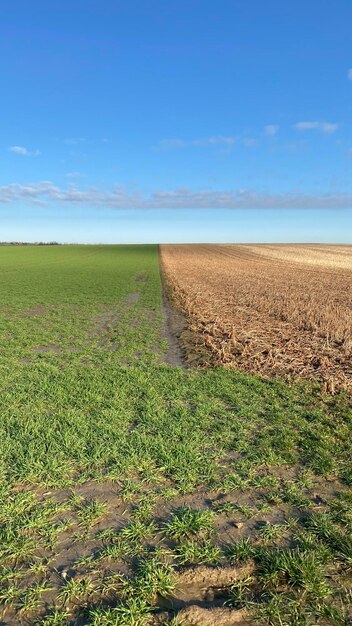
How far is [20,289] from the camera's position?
29.5 meters

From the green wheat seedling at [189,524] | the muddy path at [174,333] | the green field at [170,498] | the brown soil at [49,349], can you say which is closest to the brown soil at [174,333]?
the muddy path at [174,333]

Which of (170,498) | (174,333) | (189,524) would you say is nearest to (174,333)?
(174,333)

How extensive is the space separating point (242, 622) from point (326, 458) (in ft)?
10.2

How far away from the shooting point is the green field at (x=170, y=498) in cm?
328

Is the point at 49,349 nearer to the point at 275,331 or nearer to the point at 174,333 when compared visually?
the point at 174,333

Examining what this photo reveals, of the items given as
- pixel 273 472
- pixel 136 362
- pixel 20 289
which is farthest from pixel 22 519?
pixel 20 289

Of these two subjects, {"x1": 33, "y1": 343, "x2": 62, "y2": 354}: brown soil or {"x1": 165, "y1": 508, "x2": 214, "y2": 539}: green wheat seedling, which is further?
{"x1": 33, "y1": 343, "x2": 62, "y2": 354}: brown soil

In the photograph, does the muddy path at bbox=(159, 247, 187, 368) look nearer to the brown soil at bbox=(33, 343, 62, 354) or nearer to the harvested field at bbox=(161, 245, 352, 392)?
the harvested field at bbox=(161, 245, 352, 392)

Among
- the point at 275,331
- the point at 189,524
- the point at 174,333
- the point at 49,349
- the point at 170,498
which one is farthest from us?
the point at 174,333

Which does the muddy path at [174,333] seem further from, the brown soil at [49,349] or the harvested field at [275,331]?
the brown soil at [49,349]

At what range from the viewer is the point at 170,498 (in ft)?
15.6

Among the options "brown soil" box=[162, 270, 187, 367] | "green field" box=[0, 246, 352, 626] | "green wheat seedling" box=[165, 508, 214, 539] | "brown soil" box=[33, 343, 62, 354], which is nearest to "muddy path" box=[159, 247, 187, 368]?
"brown soil" box=[162, 270, 187, 367]

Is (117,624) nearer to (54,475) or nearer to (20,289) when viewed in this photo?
(54,475)

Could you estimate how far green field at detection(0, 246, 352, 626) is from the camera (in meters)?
3.28
